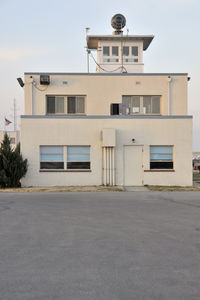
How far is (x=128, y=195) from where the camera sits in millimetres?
14344

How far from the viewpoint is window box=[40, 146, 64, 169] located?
18016 mm

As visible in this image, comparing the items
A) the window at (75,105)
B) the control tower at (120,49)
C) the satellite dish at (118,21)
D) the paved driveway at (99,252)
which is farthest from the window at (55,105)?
the control tower at (120,49)

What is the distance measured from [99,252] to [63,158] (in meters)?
12.4

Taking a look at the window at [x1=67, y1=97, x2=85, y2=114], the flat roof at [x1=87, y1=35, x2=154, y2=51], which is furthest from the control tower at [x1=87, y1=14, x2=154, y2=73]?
the window at [x1=67, y1=97, x2=85, y2=114]

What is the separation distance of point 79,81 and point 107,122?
3422 mm

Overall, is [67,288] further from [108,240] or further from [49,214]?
[49,214]

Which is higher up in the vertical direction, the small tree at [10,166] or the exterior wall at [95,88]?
the exterior wall at [95,88]

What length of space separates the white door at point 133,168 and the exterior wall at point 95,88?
10.5 ft

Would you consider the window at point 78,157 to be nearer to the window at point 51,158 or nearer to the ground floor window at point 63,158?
the ground floor window at point 63,158

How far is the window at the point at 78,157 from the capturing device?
18050 mm

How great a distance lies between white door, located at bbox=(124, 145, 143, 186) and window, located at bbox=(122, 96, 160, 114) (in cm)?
307

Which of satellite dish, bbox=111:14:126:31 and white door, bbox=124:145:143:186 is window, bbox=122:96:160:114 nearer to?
white door, bbox=124:145:143:186

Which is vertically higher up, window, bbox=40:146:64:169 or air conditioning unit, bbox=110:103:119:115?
air conditioning unit, bbox=110:103:119:115

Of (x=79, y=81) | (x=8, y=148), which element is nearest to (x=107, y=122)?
(x=79, y=81)
